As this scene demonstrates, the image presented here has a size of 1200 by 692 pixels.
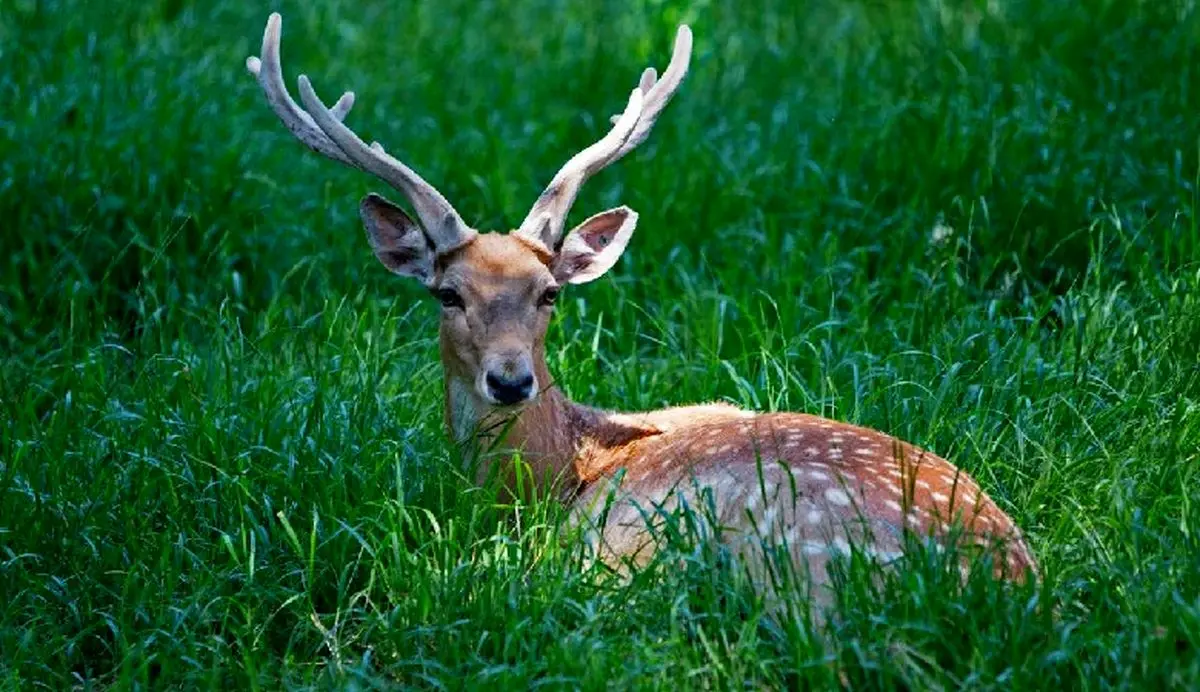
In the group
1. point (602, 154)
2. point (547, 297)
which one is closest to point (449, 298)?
point (547, 297)

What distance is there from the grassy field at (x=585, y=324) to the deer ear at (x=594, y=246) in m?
0.66

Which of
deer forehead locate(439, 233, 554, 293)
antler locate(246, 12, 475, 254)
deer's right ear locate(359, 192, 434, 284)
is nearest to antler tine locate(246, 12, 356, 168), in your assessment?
antler locate(246, 12, 475, 254)

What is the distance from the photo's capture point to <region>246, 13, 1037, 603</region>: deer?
16.8 ft

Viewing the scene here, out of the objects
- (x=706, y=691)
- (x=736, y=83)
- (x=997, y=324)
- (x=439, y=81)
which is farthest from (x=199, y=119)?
(x=706, y=691)

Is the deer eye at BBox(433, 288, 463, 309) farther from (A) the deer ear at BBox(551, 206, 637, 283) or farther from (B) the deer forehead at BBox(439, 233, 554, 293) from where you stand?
(A) the deer ear at BBox(551, 206, 637, 283)

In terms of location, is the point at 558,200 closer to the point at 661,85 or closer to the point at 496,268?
the point at 496,268

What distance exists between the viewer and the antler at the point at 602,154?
6.12m

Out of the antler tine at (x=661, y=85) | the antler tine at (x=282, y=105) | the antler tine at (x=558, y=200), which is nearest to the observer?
the antler tine at (x=558, y=200)

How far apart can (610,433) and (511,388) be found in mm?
737

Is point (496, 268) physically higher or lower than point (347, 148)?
lower

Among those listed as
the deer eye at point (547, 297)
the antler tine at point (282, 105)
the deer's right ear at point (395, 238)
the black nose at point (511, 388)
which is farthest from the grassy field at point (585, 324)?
the antler tine at point (282, 105)

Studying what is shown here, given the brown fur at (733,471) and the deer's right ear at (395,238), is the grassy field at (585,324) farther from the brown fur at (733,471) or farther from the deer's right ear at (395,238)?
the deer's right ear at (395,238)

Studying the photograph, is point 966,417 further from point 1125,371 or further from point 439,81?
point 439,81

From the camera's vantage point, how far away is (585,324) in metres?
7.53
